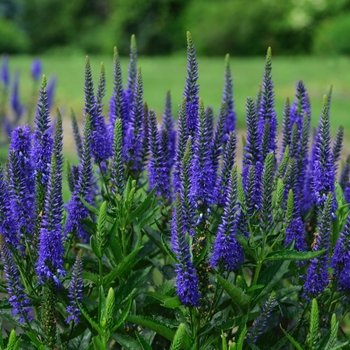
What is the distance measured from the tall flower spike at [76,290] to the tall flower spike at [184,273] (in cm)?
32

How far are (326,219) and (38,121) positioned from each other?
1.07 meters

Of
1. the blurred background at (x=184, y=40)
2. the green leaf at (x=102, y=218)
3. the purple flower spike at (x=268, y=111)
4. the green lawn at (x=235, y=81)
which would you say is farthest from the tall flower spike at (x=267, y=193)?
the blurred background at (x=184, y=40)

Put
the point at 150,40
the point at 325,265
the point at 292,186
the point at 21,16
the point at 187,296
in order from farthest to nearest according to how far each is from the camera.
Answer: the point at 21,16, the point at 150,40, the point at 292,186, the point at 325,265, the point at 187,296

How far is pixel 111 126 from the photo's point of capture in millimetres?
2836

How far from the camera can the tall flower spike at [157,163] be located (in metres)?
2.51

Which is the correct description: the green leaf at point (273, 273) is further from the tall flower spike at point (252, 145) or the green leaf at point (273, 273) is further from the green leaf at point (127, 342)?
the green leaf at point (127, 342)

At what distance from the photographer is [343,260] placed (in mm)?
2271

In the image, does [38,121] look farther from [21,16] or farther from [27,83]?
[21,16]

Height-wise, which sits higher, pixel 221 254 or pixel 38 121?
pixel 38 121

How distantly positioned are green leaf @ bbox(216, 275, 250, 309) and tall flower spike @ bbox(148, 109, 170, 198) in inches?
21.7

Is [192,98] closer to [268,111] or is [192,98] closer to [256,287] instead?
[268,111]

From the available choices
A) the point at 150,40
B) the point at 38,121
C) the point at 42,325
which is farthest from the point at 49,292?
the point at 150,40

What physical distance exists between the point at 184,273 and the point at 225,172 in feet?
1.60

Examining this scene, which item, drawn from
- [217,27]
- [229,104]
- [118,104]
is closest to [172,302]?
[118,104]
